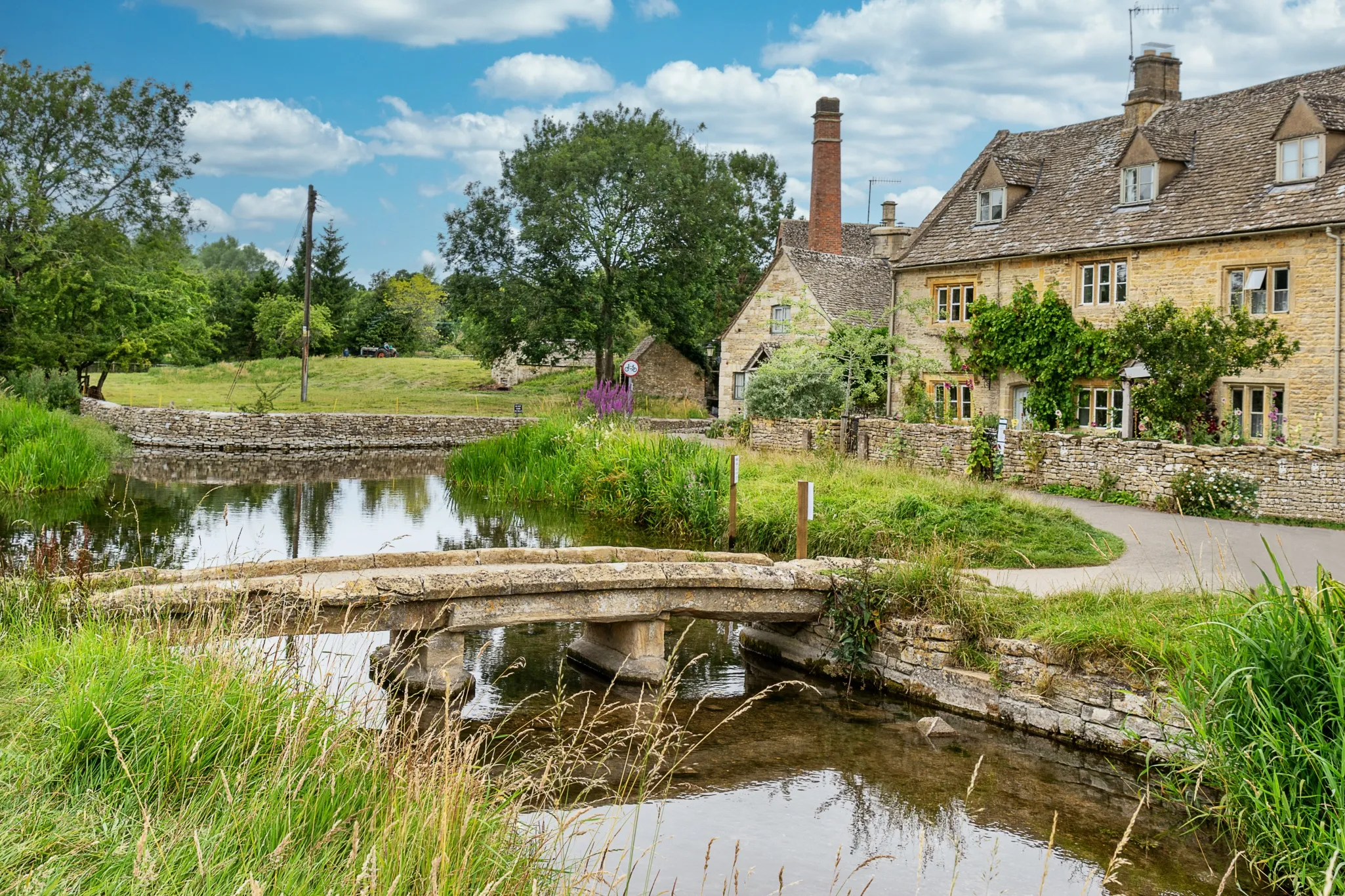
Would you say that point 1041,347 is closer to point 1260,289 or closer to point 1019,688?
point 1260,289

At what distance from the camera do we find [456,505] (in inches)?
962

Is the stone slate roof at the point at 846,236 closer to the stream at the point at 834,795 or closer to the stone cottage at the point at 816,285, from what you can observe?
the stone cottage at the point at 816,285

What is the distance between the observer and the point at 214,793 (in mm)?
4828

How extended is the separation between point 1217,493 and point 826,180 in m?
27.7

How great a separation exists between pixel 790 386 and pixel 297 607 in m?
25.4

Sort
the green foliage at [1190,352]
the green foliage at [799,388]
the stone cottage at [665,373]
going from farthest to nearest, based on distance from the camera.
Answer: the stone cottage at [665,373]
the green foliage at [799,388]
the green foliage at [1190,352]

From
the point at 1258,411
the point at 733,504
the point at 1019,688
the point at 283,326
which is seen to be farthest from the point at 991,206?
the point at 283,326

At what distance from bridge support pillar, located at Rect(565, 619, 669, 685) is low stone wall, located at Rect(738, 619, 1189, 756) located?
1.75 meters

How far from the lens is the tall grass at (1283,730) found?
259 inches

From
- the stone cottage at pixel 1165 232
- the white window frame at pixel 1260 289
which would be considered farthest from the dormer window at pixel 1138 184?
the white window frame at pixel 1260 289

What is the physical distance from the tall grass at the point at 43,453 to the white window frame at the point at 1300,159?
88.4ft

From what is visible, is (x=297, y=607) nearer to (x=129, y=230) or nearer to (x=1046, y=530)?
(x=1046, y=530)

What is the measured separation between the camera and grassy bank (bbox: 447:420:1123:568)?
49.8 ft

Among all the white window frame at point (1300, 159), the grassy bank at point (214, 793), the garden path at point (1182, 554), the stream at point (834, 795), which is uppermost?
the white window frame at point (1300, 159)
